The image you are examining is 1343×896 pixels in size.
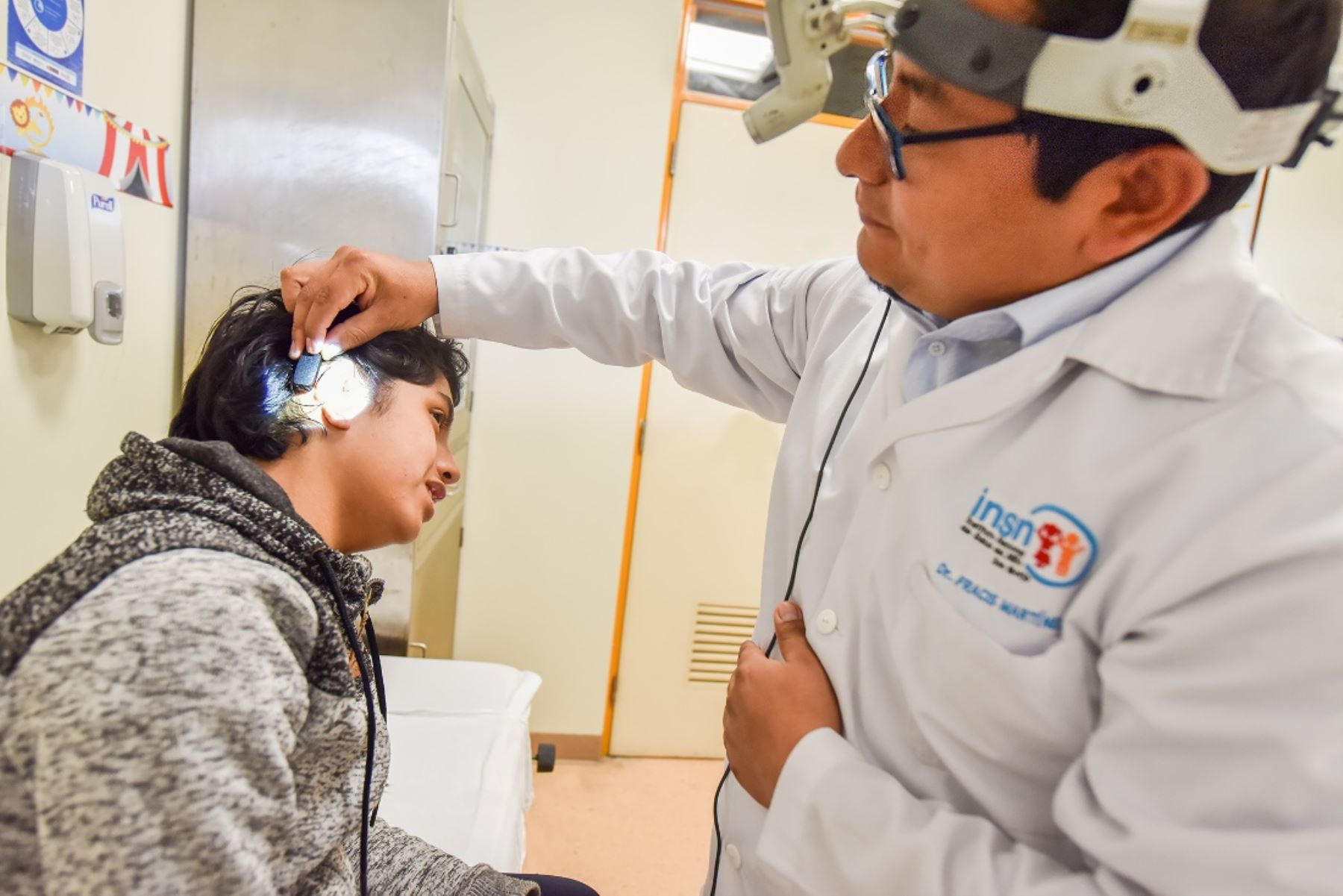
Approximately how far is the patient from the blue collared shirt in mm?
650

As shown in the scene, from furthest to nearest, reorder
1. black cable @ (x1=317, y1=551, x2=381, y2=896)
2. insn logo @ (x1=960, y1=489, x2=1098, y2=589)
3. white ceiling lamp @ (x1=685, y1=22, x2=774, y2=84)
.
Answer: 1. white ceiling lamp @ (x1=685, y1=22, x2=774, y2=84)
2. black cable @ (x1=317, y1=551, x2=381, y2=896)
3. insn logo @ (x1=960, y1=489, x2=1098, y2=589)

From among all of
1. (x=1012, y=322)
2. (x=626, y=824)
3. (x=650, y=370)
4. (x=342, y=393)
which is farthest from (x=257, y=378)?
(x=626, y=824)

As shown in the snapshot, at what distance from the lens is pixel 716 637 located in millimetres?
2672

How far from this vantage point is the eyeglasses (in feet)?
2.10

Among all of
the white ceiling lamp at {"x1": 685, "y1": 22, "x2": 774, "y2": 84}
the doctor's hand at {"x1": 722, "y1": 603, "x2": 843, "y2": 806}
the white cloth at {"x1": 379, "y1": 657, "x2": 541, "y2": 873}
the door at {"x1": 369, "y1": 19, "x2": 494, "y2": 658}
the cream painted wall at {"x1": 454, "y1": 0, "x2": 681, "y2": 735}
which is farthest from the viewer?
the white ceiling lamp at {"x1": 685, "y1": 22, "x2": 774, "y2": 84}

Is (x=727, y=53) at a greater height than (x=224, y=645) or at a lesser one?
greater

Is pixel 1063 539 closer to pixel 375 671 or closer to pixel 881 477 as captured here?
pixel 881 477

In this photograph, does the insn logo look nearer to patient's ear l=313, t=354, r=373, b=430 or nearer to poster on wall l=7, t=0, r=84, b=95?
patient's ear l=313, t=354, r=373, b=430

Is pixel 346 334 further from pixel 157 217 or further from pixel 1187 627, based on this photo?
pixel 1187 627

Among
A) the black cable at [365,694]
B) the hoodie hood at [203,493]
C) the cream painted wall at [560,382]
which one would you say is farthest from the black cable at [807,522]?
the cream painted wall at [560,382]

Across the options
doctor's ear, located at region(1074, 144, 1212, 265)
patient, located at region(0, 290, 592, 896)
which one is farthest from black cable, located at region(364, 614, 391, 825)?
doctor's ear, located at region(1074, 144, 1212, 265)

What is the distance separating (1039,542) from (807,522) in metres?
0.28

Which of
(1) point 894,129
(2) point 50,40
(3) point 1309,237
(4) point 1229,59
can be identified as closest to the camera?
(4) point 1229,59

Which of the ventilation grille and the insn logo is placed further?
the ventilation grille
